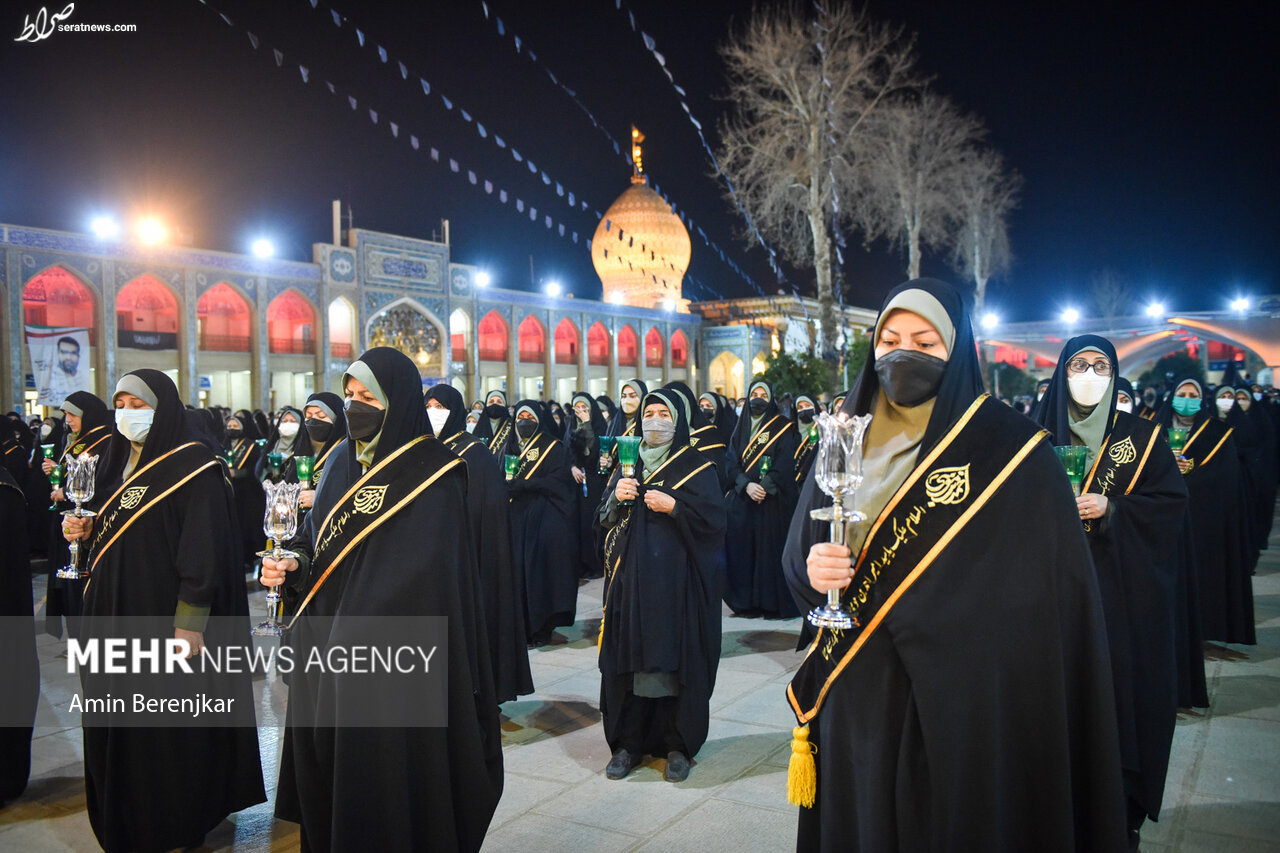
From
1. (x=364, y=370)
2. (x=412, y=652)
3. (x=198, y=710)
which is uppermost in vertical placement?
(x=364, y=370)

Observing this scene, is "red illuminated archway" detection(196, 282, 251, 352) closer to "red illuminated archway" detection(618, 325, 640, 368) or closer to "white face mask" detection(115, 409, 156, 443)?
"red illuminated archway" detection(618, 325, 640, 368)

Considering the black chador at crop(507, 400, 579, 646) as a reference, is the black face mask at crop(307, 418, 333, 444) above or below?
above

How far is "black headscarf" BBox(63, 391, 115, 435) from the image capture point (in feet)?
18.0

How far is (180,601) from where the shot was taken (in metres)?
3.47

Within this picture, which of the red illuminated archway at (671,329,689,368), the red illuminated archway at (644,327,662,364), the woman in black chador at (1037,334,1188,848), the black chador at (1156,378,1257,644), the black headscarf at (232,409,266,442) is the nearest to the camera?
Result: the woman in black chador at (1037,334,1188,848)

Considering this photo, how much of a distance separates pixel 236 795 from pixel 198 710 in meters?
0.40

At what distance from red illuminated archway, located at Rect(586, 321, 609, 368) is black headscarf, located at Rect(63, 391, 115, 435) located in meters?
33.9

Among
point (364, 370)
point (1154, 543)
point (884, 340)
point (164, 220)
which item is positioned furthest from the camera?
point (164, 220)

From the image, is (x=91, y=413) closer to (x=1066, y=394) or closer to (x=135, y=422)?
(x=135, y=422)

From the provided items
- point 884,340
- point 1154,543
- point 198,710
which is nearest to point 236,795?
point 198,710

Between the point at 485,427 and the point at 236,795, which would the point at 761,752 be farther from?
the point at 485,427

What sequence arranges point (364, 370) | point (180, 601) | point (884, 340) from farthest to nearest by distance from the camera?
point (180, 601), point (364, 370), point (884, 340)

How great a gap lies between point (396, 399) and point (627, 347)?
126 feet

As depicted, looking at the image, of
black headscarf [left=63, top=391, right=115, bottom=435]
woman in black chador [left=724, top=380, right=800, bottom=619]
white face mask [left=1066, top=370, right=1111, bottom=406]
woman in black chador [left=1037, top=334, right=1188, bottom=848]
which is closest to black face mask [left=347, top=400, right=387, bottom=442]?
woman in black chador [left=1037, top=334, right=1188, bottom=848]
